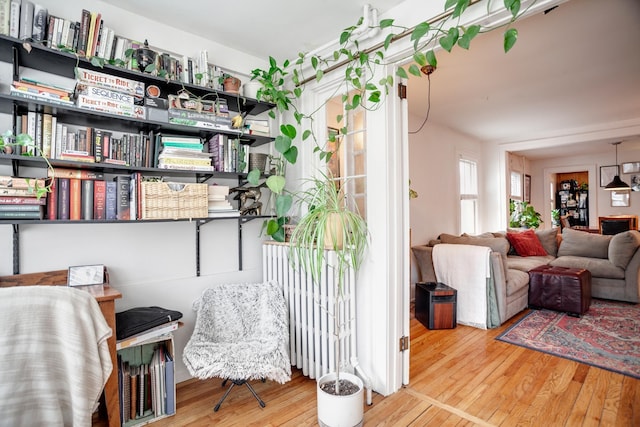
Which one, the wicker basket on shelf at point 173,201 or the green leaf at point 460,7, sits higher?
the green leaf at point 460,7

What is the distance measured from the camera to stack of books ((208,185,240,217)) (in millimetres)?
2100

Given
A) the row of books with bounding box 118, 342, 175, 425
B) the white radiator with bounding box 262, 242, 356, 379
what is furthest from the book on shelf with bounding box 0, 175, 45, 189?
the white radiator with bounding box 262, 242, 356, 379

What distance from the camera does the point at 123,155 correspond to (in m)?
1.81

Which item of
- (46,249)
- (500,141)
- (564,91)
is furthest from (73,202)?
(500,141)

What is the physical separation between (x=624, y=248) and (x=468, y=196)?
206cm

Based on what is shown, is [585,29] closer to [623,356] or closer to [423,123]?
[423,123]

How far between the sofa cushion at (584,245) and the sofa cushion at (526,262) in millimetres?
248

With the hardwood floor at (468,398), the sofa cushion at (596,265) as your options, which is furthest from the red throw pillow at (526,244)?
the hardwood floor at (468,398)

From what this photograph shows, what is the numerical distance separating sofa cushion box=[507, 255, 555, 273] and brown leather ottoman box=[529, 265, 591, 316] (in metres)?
0.24

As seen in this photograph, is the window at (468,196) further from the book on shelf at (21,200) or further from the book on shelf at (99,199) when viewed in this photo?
the book on shelf at (21,200)

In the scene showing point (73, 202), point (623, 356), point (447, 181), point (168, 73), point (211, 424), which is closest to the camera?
point (73, 202)

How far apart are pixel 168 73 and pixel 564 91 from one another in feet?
12.5

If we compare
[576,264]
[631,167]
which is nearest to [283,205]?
[576,264]

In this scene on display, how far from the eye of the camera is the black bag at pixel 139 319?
1.66 metres
